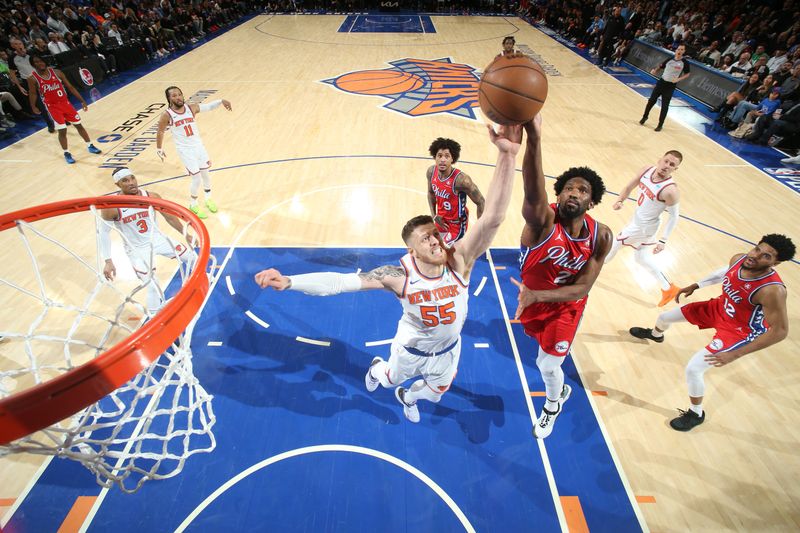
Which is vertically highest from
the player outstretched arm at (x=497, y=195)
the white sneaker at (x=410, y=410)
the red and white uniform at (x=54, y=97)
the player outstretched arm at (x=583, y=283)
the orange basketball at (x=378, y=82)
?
the player outstretched arm at (x=497, y=195)

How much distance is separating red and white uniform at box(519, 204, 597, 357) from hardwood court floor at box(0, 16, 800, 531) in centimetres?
122

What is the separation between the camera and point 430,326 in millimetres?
2984

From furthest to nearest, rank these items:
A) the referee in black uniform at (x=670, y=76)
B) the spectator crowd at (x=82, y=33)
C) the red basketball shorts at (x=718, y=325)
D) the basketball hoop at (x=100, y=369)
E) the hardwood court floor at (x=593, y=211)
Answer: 1. the spectator crowd at (x=82, y=33)
2. the referee in black uniform at (x=670, y=76)
3. the hardwood court floor at (x=593, y=211)
4. the red basketball shorts at (x=718, y=325)
5. the basketball hoop at (x=100, y=369)

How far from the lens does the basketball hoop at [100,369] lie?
1900 mm

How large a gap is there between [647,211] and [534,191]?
3.05 meters

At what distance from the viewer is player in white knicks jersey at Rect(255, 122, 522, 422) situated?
101 inches

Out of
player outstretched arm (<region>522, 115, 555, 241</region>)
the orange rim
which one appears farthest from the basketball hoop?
player outstretched arm (<region>522, 115, 555, 241</region>)

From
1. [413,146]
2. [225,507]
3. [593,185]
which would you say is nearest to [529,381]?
[593,185]

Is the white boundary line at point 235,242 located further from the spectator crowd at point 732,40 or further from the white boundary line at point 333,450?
the spectator crowd at point 732,40

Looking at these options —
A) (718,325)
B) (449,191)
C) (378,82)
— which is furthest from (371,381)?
(378,82)

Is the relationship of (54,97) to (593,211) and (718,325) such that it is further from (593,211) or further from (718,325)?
(718,325)

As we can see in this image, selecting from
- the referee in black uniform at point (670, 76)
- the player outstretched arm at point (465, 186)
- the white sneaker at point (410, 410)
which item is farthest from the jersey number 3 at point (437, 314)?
the referee in black uniform at point (670, 76)

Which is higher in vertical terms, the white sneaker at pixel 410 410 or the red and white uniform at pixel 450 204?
the red and white uniform at pixel 450 204

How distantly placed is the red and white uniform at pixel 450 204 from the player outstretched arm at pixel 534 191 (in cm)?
154
